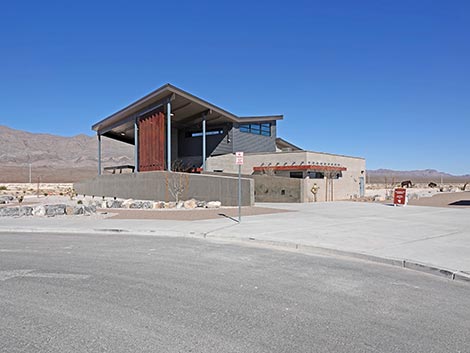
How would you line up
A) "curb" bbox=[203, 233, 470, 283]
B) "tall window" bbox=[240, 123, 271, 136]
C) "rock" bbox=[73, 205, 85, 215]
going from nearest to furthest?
→ "curb" bbox=[203, 233, 470, 283] → "rock" bbox=[73, 205, 85, 215] → "tall window" bbox=[240, 123, 271, 136]

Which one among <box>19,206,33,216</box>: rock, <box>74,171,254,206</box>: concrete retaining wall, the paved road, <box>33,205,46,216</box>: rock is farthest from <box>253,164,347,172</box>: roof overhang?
the paved road

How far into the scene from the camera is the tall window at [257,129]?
39453 mm

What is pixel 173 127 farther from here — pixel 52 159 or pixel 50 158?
pixel 50 158

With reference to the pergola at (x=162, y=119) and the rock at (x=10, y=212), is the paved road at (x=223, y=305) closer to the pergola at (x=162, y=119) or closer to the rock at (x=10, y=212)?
the rock at (x=10, y=212)

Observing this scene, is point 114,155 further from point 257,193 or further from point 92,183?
point 257,193

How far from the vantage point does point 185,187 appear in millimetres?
26375

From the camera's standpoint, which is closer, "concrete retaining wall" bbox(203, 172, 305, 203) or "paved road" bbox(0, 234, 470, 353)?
"paved road" bbox(0, 234, 470, 353)

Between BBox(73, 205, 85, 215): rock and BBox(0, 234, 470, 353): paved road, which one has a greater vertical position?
BBox(73, 205, 85, 215): rock

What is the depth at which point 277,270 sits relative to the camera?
25.5 ft

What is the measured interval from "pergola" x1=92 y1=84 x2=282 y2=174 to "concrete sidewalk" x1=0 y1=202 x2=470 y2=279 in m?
14.6

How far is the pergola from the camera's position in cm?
3093

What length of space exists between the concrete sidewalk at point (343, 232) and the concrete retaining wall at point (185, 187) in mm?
7336

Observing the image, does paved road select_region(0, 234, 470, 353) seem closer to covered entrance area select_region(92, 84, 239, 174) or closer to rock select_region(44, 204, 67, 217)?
rock select_region(44, 204, 67, 217)

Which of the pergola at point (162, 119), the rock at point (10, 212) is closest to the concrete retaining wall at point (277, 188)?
the pergola at point (162, 119)
